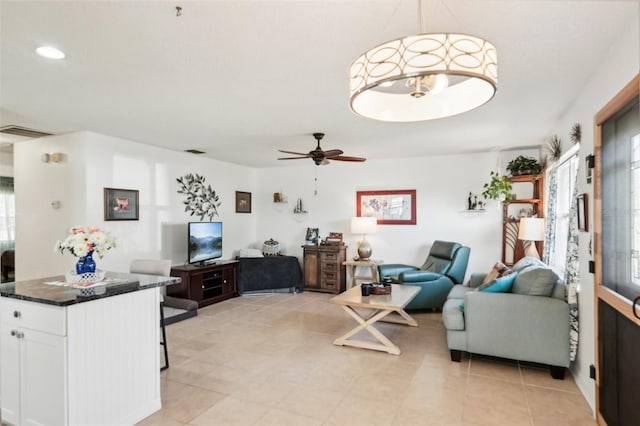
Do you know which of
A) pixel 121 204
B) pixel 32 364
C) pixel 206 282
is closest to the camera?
pixel 32 364

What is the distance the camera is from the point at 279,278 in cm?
646

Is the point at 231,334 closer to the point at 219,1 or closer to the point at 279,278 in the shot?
the point at 279,278

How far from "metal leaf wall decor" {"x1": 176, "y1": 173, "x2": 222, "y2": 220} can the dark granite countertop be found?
331 centimetres

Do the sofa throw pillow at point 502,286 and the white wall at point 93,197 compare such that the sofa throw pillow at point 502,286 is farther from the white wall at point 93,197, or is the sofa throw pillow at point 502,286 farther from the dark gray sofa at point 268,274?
the white wall at point 93,197

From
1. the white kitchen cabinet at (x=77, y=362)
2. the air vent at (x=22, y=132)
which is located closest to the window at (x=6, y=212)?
the air vent at (x=22, y=132)

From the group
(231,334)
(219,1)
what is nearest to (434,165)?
(231,334)

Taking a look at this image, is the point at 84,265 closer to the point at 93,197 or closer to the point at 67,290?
the point at 67,290

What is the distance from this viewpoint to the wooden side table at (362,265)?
6086mm

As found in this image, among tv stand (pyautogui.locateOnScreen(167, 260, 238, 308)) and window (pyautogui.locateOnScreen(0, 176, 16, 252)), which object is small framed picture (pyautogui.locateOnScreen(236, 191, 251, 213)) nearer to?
tv stand (pyautogui.locateOnScreen(167, 260, 238, 308))

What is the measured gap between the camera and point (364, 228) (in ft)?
20.2

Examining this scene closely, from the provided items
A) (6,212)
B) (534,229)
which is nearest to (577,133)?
(534,229)

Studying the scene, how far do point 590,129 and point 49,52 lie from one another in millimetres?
3787

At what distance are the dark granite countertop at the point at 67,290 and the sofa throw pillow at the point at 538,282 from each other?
3.03 m

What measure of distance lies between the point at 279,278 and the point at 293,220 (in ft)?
4.35
